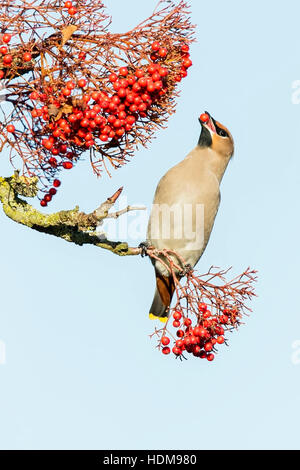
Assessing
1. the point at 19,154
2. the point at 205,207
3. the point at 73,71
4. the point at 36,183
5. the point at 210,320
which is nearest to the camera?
the point at 73,71

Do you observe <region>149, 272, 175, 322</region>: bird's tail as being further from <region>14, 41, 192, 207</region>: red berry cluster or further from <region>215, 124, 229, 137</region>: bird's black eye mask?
<region>14, 41, 192, 207</region>: red berry cluster

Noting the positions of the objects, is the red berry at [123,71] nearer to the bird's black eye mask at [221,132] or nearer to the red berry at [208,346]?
the red berry at [208,346]

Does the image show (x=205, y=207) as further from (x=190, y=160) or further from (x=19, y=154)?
(x=19, y=154)

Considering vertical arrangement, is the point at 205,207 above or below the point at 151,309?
above

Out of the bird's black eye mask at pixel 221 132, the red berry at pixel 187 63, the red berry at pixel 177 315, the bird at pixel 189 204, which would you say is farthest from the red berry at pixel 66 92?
the bird's black eye mask at pixel 221 132
